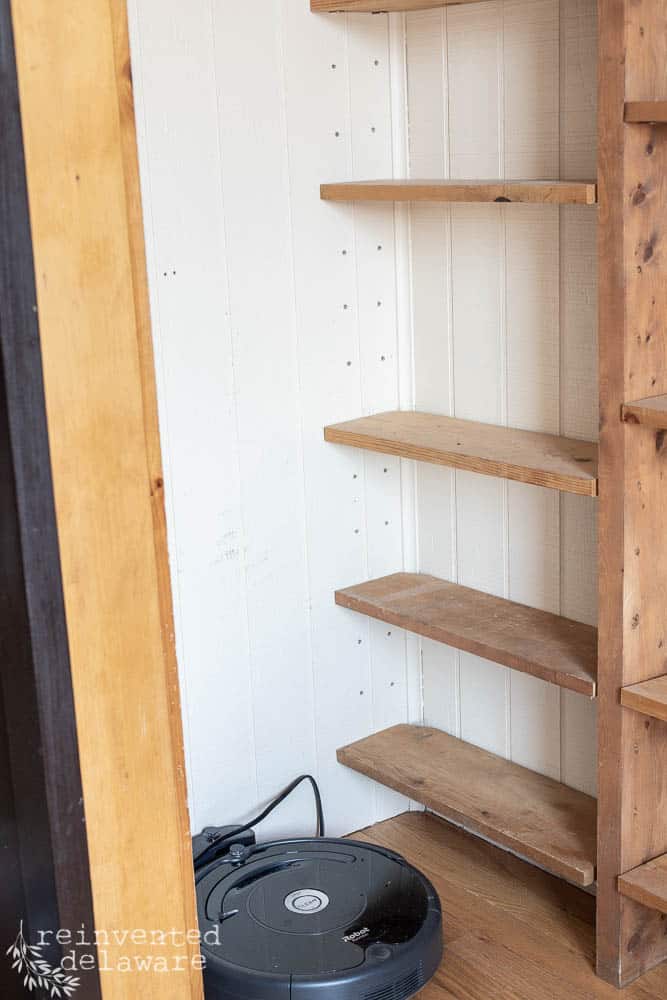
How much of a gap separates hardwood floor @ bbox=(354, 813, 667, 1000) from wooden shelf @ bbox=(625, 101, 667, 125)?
1237mm

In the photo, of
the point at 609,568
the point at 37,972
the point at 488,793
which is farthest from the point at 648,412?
the point at 37,972

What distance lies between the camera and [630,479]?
164 cm

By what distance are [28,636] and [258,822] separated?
1.44 m

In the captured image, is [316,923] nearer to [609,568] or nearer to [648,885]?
[648,885]

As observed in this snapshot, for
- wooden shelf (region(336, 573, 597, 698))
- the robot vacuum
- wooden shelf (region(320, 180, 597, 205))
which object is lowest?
the robot vacuum

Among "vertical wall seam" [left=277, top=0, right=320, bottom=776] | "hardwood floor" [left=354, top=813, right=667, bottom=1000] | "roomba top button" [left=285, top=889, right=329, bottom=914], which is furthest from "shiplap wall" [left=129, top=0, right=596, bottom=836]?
"roomba top button" [left=285, top=889, right=329, bottom=914]

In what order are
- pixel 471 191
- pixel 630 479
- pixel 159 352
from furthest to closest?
1. pixel 159 352
2. pixel 471 191
3. pixel 630 479

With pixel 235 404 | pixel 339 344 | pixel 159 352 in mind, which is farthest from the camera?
pixel 339 344

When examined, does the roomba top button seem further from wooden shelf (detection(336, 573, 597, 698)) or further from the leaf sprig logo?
the leaf sprig logo

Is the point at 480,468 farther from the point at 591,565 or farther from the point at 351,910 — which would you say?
the point at 351,910

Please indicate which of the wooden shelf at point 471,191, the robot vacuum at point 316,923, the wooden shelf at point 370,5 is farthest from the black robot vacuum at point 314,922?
the wooden shelf at point 370,5

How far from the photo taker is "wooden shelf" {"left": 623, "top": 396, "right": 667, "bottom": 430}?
1545mm

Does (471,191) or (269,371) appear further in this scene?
(269,371)

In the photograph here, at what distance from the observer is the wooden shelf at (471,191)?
62.7 inches
